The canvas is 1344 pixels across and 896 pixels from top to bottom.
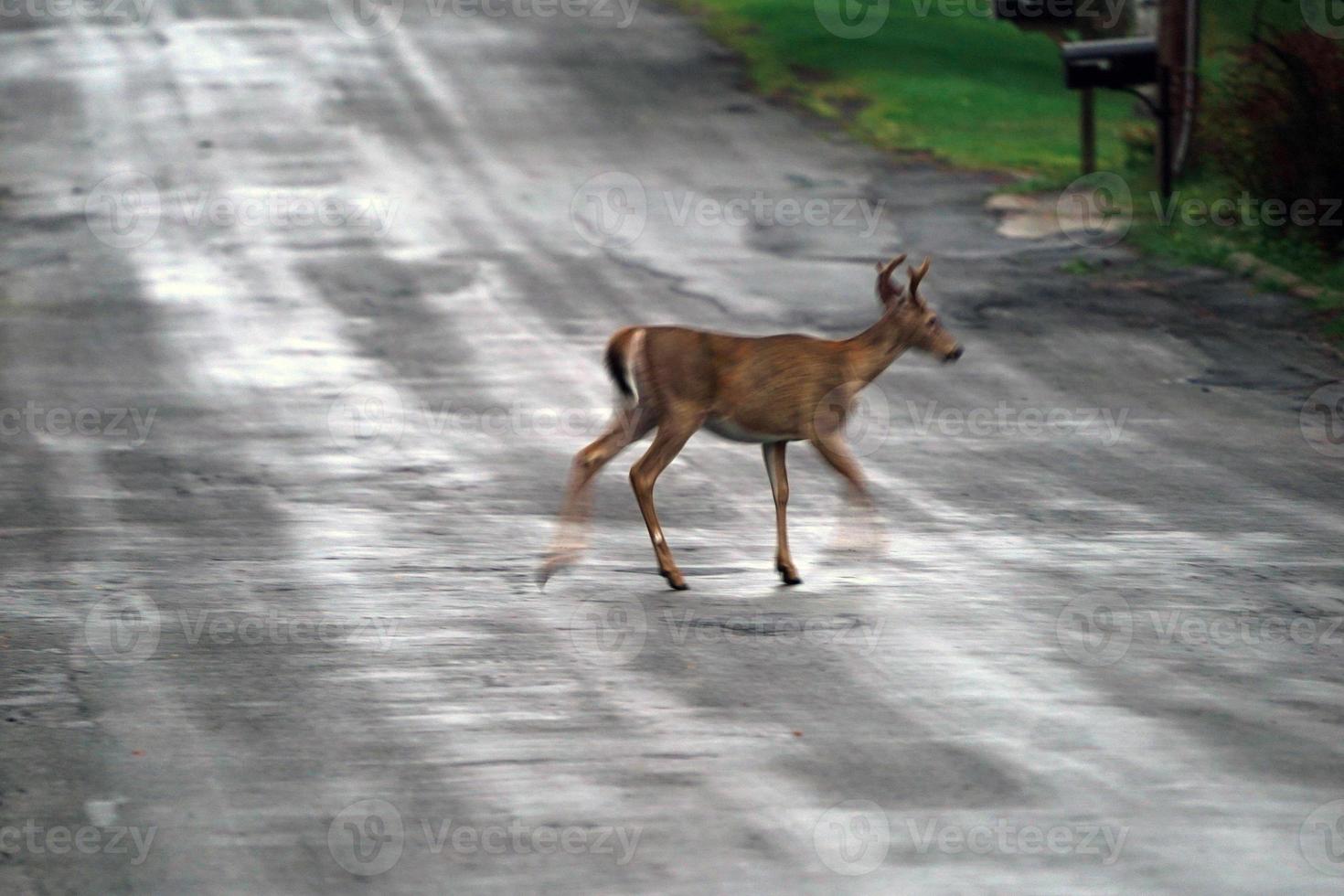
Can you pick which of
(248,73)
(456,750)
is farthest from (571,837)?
(248,73)

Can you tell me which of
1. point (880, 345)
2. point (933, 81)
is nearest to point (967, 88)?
point (933, 81)

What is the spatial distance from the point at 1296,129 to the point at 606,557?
1176 centimetres

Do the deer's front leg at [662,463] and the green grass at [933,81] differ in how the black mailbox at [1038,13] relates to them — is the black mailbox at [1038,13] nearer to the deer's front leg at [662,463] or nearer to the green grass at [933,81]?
the green grass at [933,81]

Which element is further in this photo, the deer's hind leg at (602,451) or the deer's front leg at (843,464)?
the deer's hind leg at (602,451)

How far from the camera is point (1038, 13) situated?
85.3 feet

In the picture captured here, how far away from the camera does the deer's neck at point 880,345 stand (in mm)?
10664

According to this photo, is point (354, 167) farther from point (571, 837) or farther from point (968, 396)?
point (571, 837)

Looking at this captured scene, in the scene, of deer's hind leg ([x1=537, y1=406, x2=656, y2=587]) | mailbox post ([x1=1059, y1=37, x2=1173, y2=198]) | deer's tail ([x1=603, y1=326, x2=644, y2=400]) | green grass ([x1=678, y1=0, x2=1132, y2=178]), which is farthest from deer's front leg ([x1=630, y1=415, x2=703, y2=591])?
green grass ([x1=678, y1=0, x2=1132, y2=178])

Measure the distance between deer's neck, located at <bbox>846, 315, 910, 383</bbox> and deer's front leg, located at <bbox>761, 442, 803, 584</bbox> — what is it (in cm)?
66

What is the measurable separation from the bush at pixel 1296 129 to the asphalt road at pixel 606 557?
1697 millimetres

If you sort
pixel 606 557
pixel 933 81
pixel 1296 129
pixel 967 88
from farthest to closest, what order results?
pixel 933 81, pixel 967 88, pixel 1296 129, pixel 606 557

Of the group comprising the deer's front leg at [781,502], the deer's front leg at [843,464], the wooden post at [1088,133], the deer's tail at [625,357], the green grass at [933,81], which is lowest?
the green grass at [933,81]

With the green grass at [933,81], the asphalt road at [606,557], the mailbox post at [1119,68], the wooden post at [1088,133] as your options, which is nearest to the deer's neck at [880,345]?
the asphalt road at [606,557]

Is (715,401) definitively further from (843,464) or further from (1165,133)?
(1165,133)
